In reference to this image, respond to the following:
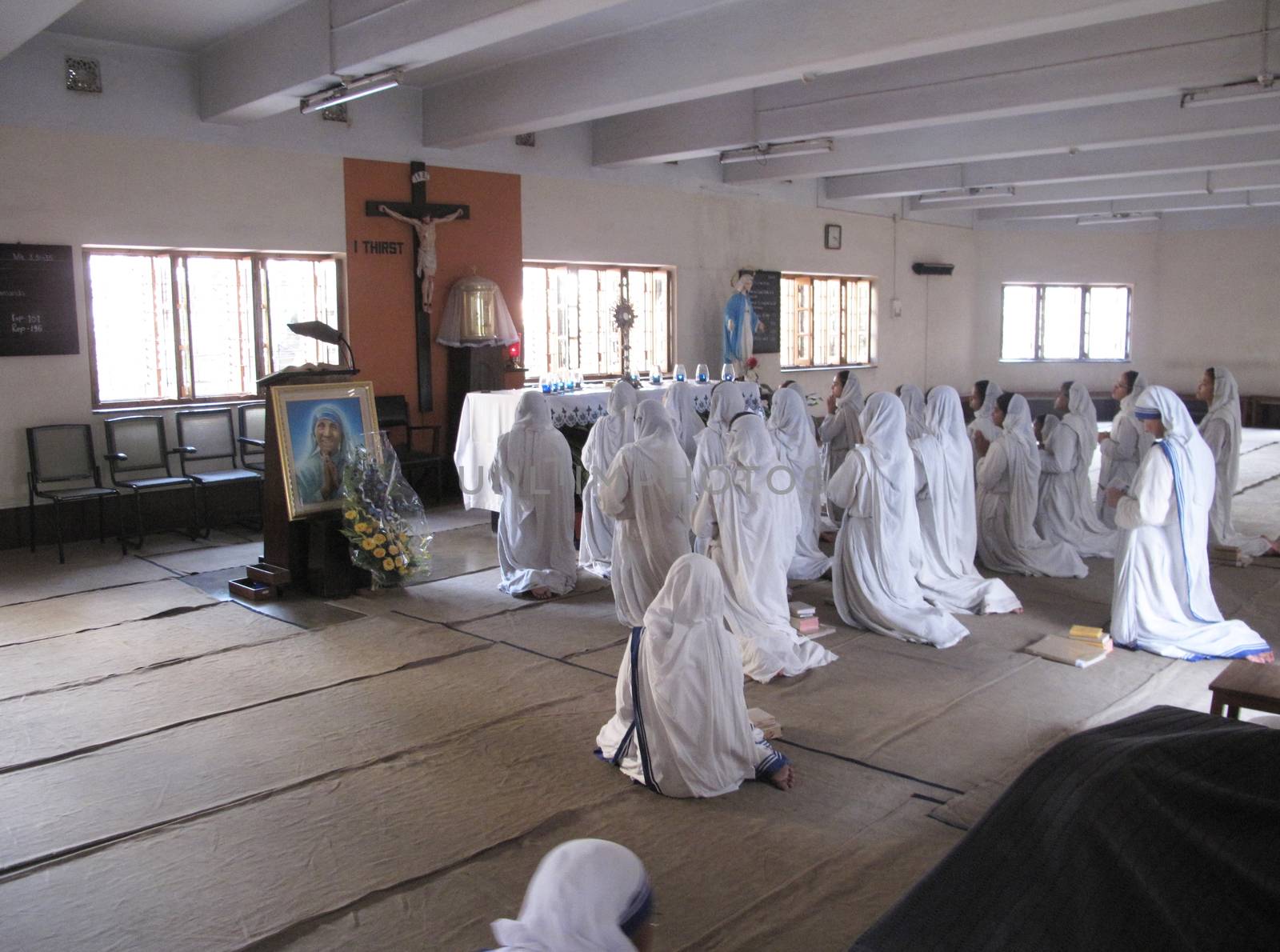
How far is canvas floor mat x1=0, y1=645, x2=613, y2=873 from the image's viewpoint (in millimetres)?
4164

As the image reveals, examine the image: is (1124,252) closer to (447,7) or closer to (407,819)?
(447,7)

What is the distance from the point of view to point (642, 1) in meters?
7.96

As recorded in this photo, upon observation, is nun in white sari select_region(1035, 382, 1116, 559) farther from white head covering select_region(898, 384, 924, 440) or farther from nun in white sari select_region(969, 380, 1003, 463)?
white head covering select_region(898, 384, 924, 440)

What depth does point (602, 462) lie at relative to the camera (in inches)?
321

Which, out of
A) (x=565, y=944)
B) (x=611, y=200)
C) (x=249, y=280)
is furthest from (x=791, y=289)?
(x=565, y=944)

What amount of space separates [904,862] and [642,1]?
6498mm

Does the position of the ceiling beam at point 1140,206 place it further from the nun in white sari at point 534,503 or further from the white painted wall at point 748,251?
the nun in white sari at point 534,503

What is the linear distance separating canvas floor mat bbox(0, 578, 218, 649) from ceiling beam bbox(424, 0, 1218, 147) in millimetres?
5159

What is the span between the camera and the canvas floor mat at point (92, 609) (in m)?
A: 6.57

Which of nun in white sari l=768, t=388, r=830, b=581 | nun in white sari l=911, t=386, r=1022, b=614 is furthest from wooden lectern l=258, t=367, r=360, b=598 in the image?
nun in white sari l=911, t=386, r=1022, b=614

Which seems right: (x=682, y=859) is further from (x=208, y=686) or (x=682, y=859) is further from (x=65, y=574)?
(x=65, y=574)

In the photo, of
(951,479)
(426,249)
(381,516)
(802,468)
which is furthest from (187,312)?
(951,479)

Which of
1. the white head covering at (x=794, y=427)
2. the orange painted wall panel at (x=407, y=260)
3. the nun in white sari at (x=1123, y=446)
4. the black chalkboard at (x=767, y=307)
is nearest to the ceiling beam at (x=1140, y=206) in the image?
the black chalkboard at (x=767, y=307)

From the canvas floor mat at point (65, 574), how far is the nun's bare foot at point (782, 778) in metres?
5.38
